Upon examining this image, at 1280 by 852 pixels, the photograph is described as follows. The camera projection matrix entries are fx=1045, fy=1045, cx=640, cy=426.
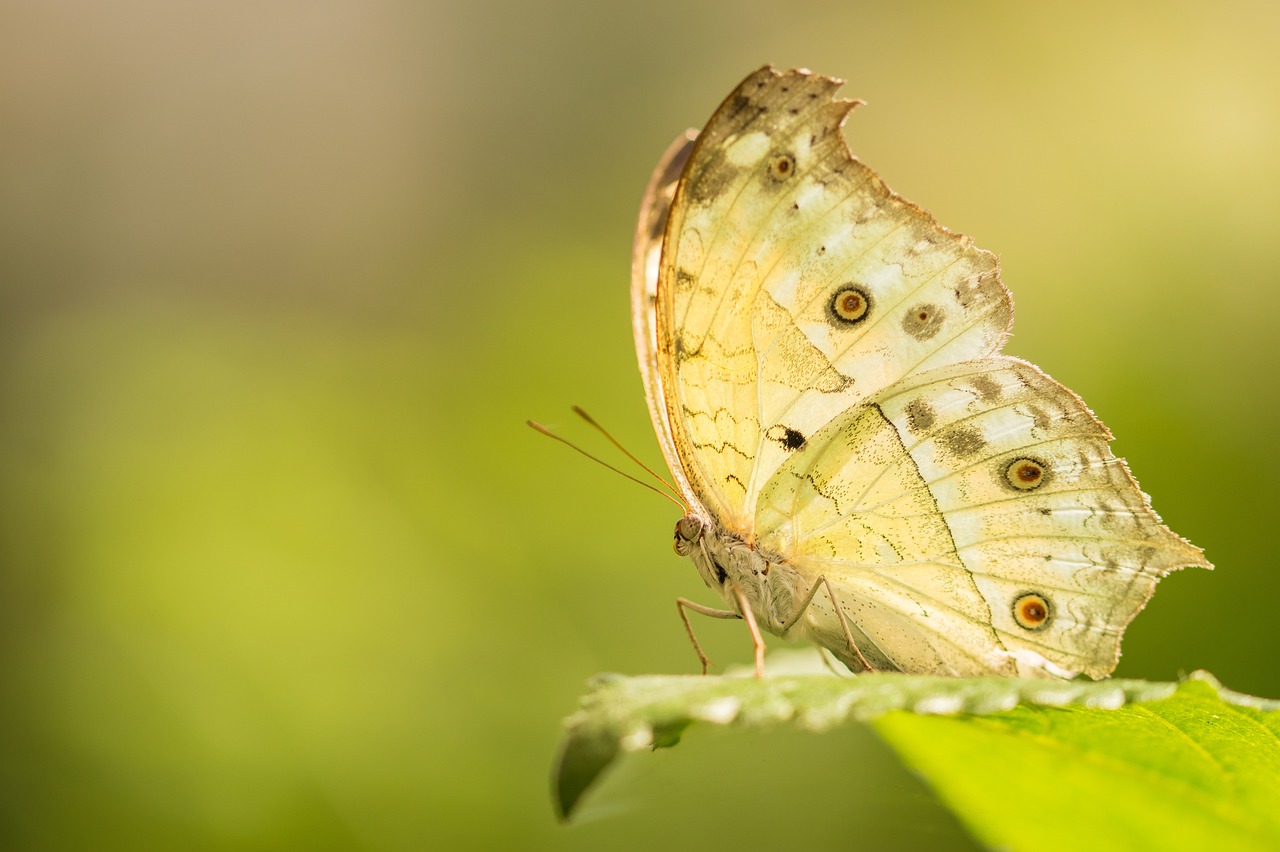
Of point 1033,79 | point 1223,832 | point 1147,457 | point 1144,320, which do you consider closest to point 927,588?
point 1223,832

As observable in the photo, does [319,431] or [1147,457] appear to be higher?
[319,431]

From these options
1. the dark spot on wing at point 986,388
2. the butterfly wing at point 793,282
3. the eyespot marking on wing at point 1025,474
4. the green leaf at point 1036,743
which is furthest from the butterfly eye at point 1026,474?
the green leaf at point 1036,743

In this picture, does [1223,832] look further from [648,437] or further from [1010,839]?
[648,437]

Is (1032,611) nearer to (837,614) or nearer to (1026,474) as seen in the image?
(1026,474)

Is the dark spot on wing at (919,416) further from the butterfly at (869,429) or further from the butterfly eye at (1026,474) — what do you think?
the butterfly eye at (1026,474)

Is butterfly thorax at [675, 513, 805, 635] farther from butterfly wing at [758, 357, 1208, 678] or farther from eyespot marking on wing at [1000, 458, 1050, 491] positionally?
eyespot marking on wing at [1000, 458, 1050, 491]
